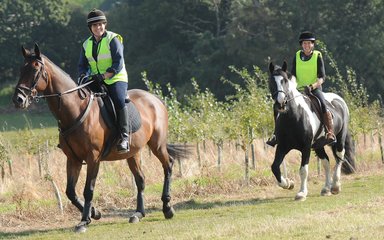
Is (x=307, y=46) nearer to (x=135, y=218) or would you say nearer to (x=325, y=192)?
(x=325, y=192)

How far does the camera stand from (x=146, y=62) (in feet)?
209

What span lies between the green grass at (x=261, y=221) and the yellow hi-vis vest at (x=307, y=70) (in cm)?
223

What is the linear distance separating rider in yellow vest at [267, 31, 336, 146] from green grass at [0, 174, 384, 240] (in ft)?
4.80

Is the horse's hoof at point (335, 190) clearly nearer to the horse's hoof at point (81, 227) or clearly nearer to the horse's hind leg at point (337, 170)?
the horse's hind leg at point (337, 170)

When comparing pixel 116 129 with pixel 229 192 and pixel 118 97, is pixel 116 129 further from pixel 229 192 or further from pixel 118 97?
pixel 229 192

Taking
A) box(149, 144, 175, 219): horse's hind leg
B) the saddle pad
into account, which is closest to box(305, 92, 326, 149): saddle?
box(149, 144, 175, 219): horse's hind leg

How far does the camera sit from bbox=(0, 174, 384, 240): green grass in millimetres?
10078

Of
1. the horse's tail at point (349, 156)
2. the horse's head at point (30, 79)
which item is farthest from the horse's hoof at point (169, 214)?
the horse's tail at point (349, 156)

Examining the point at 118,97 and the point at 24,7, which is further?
the point at 24,7

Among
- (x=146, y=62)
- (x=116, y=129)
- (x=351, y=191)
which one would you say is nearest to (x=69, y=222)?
(x=116, y=129)

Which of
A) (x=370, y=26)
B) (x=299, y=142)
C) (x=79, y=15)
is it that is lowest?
(x=299, y=142)

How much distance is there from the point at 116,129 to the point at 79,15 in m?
58.4

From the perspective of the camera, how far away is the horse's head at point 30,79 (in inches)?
417

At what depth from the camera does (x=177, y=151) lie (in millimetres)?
13906
